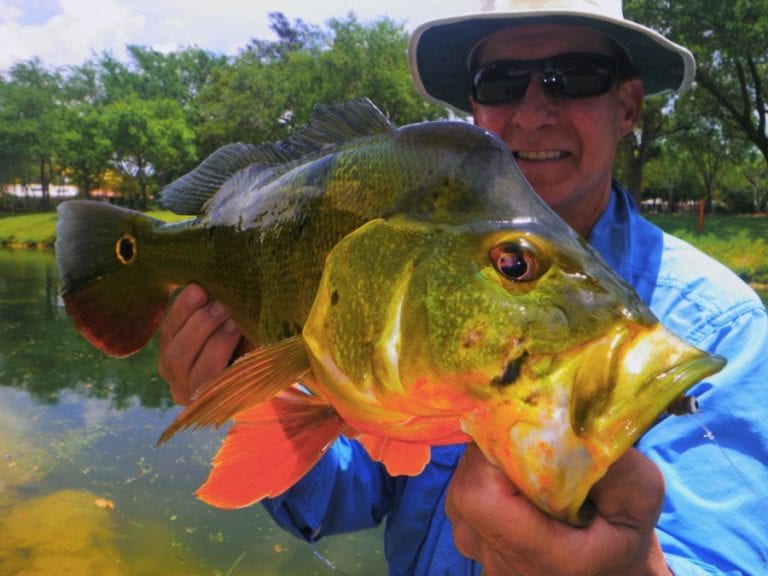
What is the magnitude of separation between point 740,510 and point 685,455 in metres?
0.16

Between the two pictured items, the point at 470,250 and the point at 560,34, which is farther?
the point at 560,34

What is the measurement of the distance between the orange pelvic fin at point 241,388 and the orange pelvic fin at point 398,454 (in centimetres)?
24

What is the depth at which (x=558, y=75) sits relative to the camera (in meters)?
2.20

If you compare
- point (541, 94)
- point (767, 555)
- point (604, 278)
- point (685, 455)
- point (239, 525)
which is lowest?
point (239, 525)

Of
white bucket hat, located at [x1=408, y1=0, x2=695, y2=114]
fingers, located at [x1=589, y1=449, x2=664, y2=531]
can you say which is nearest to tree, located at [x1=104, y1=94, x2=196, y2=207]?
white bucket hat, located at [x1=408, y1=0, x2=695, y2=114]

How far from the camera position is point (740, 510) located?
1.46 meters

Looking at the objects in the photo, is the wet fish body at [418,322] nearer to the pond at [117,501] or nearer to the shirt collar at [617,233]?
the shirt collar at [617,233]

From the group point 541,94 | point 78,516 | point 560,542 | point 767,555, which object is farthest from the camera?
point 78,516

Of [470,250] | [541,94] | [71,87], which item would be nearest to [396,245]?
[470,250]

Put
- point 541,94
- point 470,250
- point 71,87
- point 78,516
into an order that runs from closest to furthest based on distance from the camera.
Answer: point 470,250 < point 541,94 < point 78,516 < point 71,87

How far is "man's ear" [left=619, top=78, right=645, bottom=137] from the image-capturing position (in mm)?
2385

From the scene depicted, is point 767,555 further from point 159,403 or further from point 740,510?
point 159,403

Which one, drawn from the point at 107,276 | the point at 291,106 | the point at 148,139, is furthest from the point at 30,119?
the point at 107,276

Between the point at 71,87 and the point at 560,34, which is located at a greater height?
the point at 71,87
